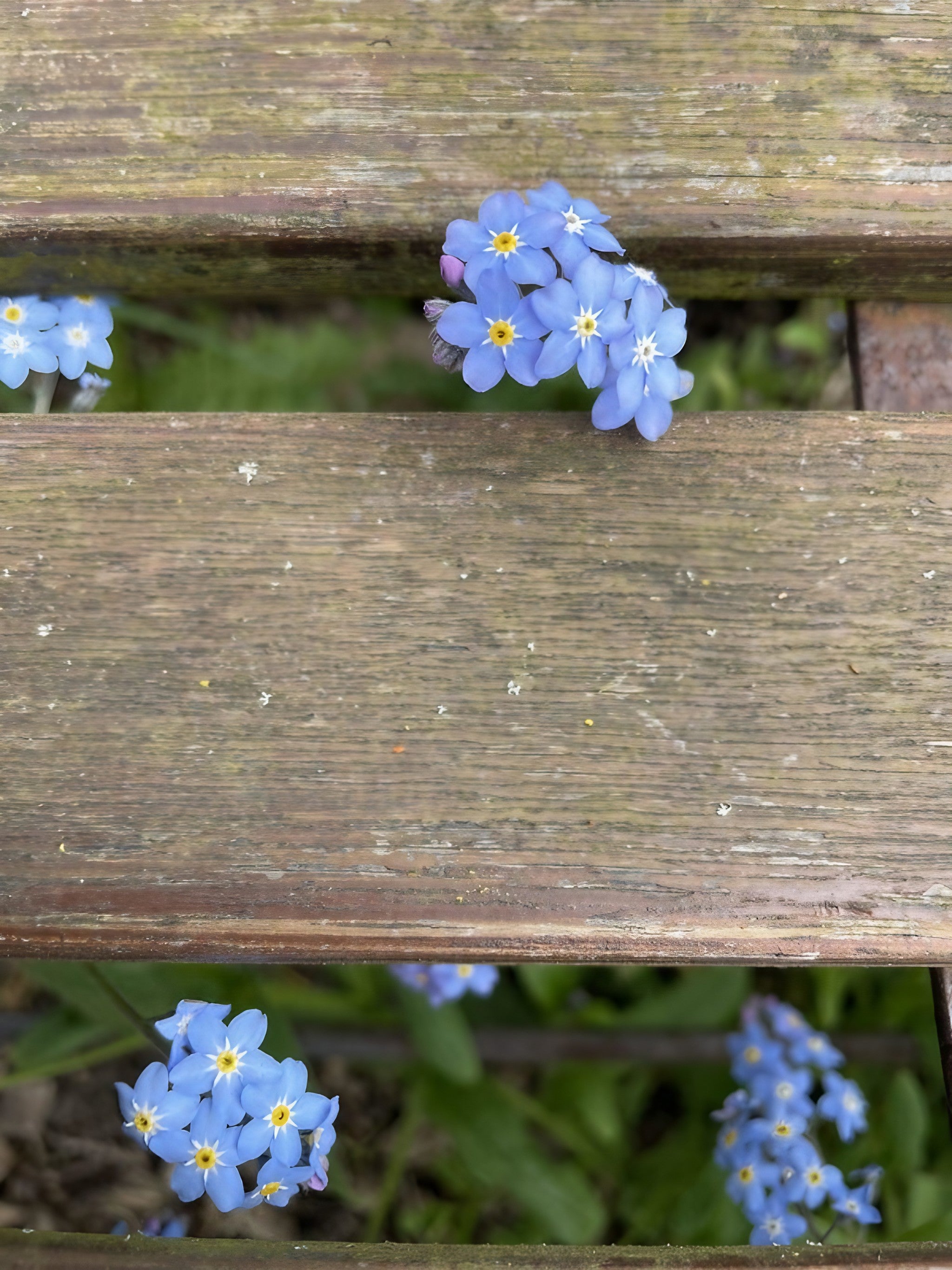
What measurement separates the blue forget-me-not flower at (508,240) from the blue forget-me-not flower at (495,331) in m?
0.02

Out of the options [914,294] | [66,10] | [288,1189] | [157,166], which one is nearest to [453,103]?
[157,166]

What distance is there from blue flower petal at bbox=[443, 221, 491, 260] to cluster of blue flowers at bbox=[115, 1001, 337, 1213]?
3.49 feet

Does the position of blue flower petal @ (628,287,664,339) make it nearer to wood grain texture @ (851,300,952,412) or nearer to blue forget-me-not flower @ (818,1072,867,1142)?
wood grain texture @ (851,300,952,412)

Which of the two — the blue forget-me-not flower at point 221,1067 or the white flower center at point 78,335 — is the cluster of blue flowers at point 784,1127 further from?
the white flower center at point 78,335

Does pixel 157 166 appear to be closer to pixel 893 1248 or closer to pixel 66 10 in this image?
pixel 66 10

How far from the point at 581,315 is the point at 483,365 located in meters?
0.15

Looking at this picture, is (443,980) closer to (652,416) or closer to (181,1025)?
(181,1025)

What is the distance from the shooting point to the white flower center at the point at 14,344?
1491 mm

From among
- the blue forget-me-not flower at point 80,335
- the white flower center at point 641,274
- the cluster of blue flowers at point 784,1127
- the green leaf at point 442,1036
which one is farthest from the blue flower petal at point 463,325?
the cluster of blue flowers at point 784,1127

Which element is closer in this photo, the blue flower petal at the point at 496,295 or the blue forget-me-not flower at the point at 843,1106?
the blue flower petal at the point at 496,295


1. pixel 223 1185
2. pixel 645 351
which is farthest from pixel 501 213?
pixel 223 1185

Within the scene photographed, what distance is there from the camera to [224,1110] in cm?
126

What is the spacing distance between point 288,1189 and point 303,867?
0.47m

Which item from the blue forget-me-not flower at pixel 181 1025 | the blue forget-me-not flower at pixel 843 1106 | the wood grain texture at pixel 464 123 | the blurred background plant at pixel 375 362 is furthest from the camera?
the blurred background plant at pixel 375 362
